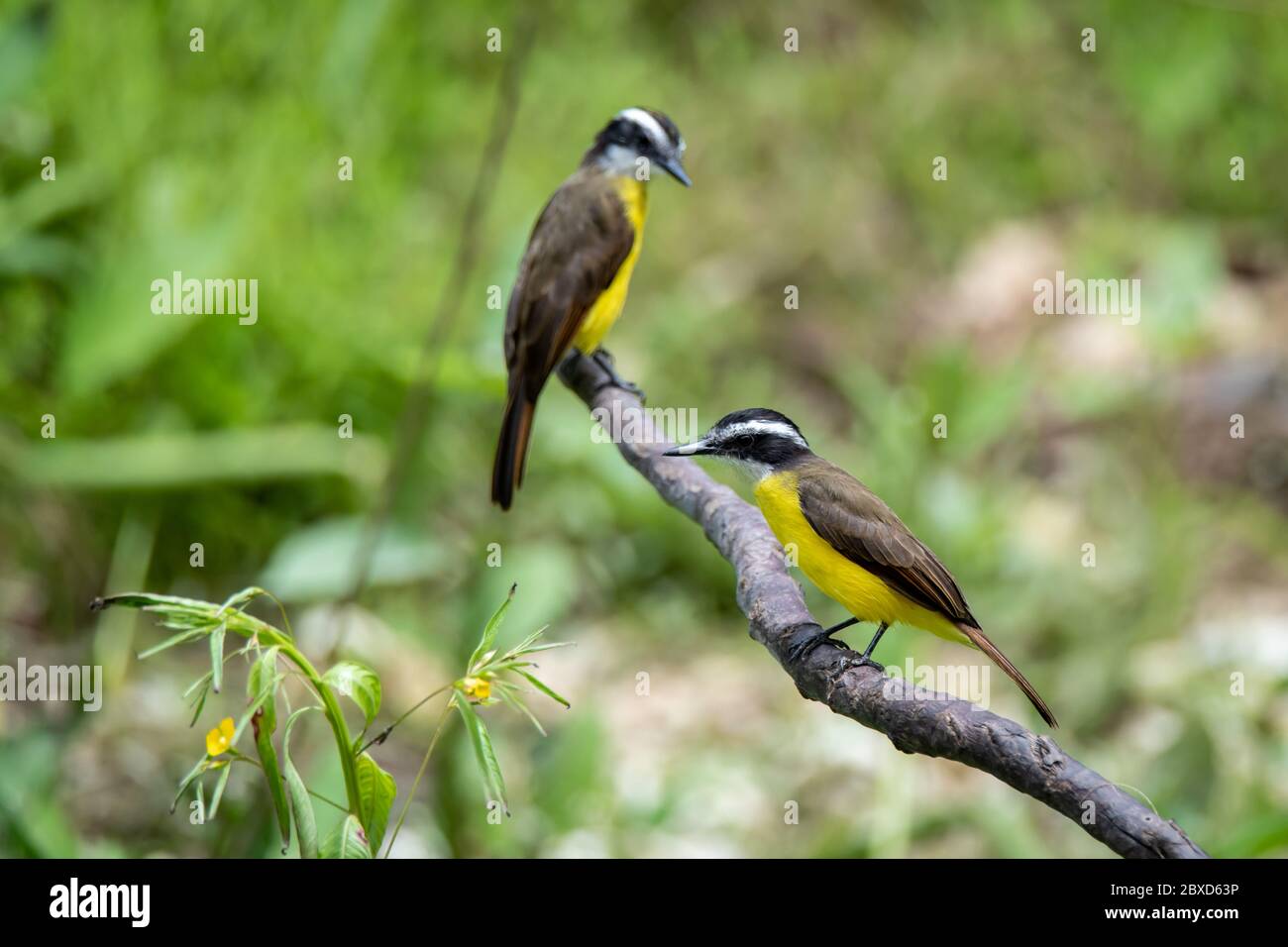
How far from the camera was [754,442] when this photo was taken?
5.96ft

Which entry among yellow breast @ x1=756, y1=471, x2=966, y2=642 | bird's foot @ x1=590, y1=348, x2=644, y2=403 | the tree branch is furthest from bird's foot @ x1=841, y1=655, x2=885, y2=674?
bird's foot @ x1=590, y1=348, x2=644, y2=403

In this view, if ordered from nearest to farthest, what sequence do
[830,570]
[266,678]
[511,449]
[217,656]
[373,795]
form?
[217,656], [266,678], [373,795], [830,570], [511,449]

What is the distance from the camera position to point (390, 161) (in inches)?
245

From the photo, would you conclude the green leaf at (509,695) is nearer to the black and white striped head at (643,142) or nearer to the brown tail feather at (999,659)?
the brown tail feather at (999,659)

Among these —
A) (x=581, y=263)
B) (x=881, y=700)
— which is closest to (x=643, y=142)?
(x=581, y=263)

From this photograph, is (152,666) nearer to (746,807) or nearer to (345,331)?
(345,331)

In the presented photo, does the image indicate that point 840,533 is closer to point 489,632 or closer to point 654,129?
point 489,632

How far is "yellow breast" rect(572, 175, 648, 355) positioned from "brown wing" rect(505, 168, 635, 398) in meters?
0.03

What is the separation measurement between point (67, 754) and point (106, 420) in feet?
3.57

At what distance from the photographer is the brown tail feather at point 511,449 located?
2393 millimetres

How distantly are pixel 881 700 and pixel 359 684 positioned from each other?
53 cm

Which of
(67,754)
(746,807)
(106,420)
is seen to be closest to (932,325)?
(746,807)

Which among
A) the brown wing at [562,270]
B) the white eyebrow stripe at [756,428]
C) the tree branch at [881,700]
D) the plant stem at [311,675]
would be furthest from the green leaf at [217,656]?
the brown wing at [562,270]

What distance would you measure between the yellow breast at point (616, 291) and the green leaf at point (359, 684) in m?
1.58
